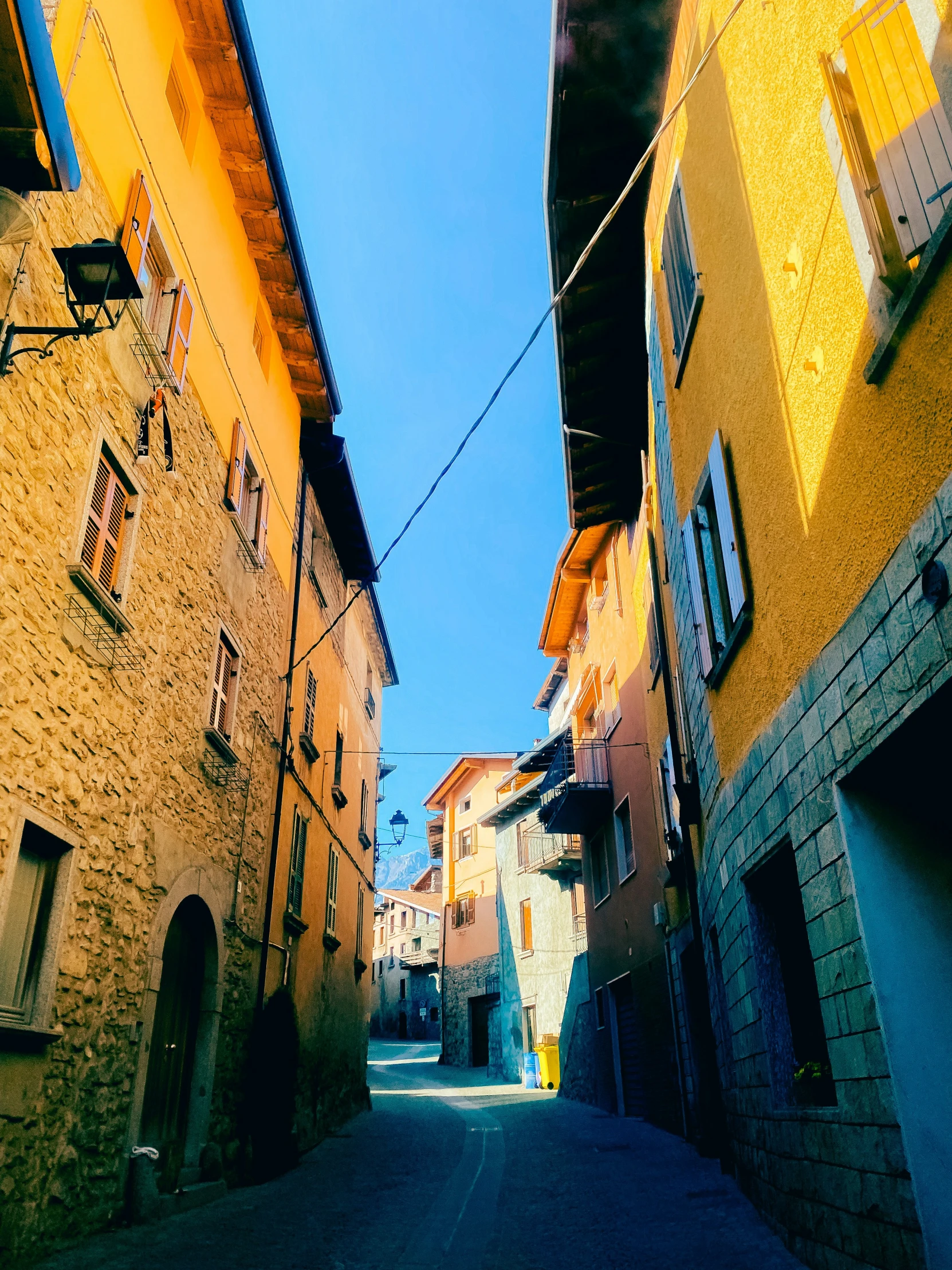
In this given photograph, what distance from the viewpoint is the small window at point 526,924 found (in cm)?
2723

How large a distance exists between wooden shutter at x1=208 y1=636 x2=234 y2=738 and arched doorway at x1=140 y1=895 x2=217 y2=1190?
173 centimetres

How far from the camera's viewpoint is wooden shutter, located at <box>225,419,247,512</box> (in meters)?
9.46

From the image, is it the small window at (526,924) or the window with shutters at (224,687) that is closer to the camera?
the window with shutters at (224,687)

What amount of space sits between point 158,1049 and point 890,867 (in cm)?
617

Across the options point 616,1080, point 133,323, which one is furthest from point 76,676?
point 616,1080

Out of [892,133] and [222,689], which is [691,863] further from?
[892,133]

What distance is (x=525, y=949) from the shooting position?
2734cm

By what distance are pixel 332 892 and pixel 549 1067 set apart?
11320 millimetres

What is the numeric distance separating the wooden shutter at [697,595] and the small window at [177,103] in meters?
6.16

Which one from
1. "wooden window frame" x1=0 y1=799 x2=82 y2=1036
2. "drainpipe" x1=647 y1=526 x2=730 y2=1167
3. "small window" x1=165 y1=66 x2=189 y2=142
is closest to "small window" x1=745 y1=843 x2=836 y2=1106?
"drainpipe" x1=647 y1=526 x2=730 y2=1167

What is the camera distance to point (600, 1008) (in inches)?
648

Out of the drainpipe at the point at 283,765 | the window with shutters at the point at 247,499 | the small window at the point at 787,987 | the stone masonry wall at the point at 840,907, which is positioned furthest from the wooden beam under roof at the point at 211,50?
the small window at the point at 787,987

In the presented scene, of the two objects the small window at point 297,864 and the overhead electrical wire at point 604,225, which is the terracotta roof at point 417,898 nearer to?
the small window at point 297,864

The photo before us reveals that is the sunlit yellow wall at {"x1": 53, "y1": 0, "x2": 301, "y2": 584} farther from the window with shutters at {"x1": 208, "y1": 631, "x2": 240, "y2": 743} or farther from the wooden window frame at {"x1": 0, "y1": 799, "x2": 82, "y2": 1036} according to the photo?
the wooden window frame at {"x1": 0, "y1": 799, "x2": 82, "y2": 1036}
